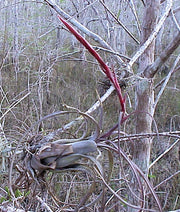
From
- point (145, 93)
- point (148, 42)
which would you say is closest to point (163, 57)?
point (148, 42)

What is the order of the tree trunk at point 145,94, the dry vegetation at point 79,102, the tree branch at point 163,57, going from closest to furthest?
1. the tree branch at point 163,57
2. the tree trunk at point 145,94
3. the dry vegetation at point 79,102

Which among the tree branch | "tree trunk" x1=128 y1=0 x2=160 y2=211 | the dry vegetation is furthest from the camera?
the dry vegetation

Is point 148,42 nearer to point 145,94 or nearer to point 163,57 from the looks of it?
point 163,57

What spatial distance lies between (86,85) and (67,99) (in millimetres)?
384

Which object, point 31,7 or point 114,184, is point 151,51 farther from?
point 31,7

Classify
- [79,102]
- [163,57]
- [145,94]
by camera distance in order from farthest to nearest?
1. [79,102]
2. [145,94]
3. [163,57]

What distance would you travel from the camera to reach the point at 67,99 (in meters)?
2.71

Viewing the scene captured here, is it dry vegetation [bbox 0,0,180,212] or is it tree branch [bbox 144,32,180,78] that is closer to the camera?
tree branch [bbox 144,32,180,78]

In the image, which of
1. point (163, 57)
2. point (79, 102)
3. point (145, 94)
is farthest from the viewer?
point (79, 102)

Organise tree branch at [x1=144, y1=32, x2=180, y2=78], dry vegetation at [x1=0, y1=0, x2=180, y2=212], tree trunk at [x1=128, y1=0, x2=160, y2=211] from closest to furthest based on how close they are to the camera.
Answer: tree branch at [x1=144, y1=32, x2=180, y2=78] < tree trunk at [x1=128, y1=0, x2=160, y2=211] < dry vegetation at [x1=0, y1=0, x2=180, y2=212]

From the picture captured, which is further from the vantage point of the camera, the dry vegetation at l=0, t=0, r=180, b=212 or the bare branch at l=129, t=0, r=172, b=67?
the dry vegetation at l=0, t=0, r=180, b=212

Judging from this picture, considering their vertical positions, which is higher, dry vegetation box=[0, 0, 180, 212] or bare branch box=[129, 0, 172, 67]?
bare branch box=[129, 0, 172, 67]

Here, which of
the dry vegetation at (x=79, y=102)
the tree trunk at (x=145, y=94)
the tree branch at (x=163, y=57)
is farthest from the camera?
the dry vegetation at (x=79, y=102)

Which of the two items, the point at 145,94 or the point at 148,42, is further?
the point at 145,94
